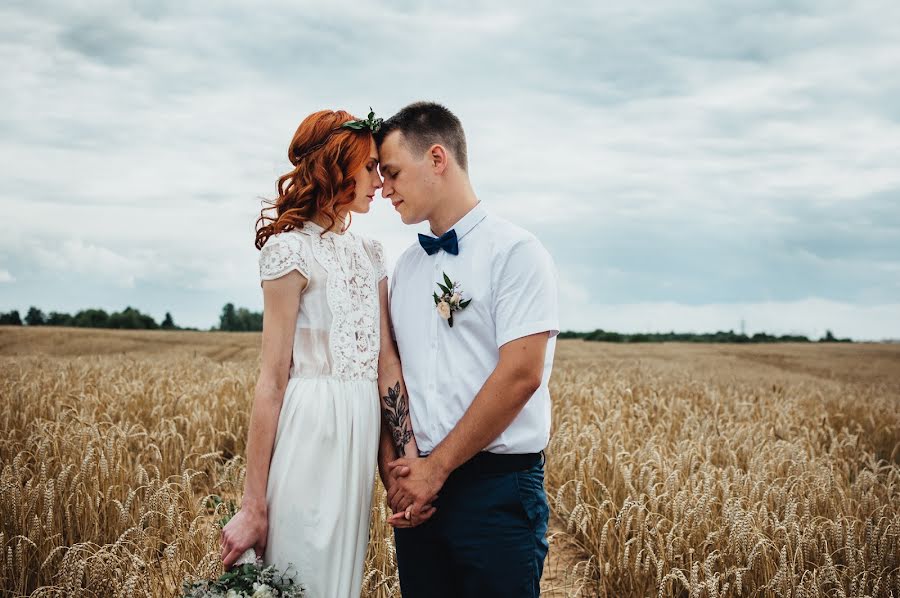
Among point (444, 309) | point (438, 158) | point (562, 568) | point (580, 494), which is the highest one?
point (438, 158)

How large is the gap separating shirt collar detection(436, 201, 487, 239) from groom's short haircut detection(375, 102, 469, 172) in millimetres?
238

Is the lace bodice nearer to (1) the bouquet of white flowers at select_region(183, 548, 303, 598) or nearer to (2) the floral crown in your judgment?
(2) the floral crown

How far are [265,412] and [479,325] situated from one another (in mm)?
824

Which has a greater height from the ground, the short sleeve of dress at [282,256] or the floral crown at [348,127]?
the floral crown at [348,127]

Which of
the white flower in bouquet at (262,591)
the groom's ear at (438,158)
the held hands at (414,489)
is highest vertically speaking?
the groom's ear at (438,158)

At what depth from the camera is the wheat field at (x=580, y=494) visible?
382cm

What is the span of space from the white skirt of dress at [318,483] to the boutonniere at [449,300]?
0.44 metres

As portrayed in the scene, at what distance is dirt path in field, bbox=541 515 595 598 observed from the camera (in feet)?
14.3

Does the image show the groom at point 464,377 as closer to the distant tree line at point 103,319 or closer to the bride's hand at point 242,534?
the bride's hand at point 242,534

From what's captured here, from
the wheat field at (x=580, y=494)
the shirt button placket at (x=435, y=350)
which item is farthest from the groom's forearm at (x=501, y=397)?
the wheat field at (x=580, y=494)

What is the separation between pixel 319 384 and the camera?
99.3 inches

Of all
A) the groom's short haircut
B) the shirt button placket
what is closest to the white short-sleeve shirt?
the shirt button placket

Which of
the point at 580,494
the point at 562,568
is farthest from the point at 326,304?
the point at 580,494

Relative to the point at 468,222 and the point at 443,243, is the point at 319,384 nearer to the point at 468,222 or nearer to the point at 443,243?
the point at 443,243
